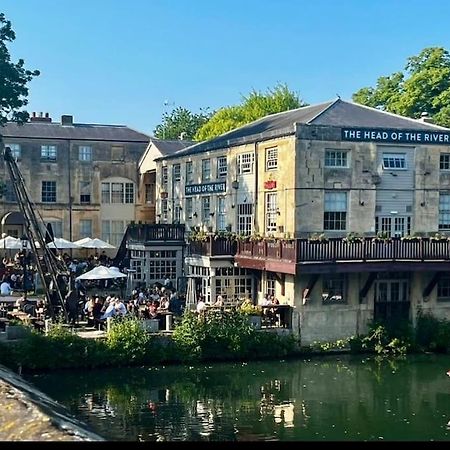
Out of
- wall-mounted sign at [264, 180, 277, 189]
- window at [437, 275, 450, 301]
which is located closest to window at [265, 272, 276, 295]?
wall-mounted sign at [264, 180, 277, 189]

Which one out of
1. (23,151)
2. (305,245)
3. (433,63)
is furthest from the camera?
(433,63)

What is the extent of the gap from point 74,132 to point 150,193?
6121mm

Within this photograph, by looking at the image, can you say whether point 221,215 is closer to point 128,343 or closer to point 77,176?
point 128,343

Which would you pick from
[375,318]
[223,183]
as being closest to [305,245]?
[375,318]

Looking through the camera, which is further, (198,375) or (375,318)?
(375,318)

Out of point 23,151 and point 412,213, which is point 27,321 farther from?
point 23,151

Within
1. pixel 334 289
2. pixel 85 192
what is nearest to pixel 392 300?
pixel 334 289

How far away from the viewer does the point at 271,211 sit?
111 feet

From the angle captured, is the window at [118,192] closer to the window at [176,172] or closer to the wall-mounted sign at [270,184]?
the window at [176,172]

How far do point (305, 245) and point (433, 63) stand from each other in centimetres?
3000

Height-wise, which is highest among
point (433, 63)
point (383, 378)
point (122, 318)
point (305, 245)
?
point (433, 63)

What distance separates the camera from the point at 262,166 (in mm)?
34281

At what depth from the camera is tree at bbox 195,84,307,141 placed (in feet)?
212

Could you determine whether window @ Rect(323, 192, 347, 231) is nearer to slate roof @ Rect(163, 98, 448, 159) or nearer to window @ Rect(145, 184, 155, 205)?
slate roof @ Rect(163, 98, 448, 159)
